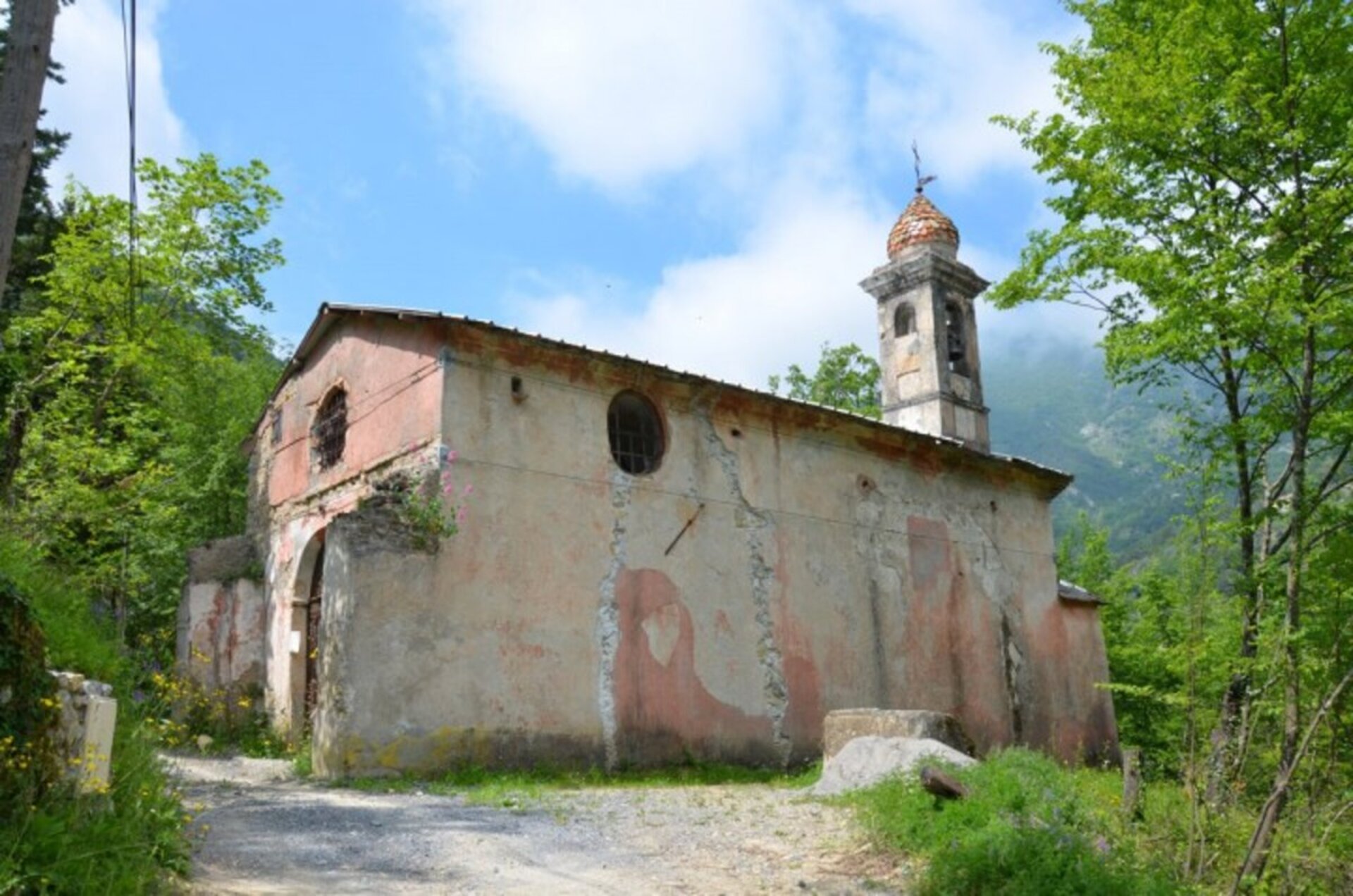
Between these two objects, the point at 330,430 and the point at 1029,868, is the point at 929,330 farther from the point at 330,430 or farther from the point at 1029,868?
the point at 1029,868

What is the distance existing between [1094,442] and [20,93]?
164m

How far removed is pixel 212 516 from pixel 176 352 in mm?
6003

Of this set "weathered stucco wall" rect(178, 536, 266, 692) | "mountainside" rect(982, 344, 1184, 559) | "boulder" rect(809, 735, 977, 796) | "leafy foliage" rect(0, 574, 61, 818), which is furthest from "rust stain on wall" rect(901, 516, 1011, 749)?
"mountainside" rect(982, 344, 1184, 559)

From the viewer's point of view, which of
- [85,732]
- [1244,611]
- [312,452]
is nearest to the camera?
[85,732]

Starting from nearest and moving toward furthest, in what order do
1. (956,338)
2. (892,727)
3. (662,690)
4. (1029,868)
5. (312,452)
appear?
(1029,868), (892,727), (662,690), (312,452), (956,338)

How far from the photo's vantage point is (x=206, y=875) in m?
5.23

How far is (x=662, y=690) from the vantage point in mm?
12062

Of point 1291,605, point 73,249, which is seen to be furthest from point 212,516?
point 1291,605

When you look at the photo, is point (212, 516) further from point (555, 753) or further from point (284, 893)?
point (284, 893)

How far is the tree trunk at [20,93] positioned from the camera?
5609 mm

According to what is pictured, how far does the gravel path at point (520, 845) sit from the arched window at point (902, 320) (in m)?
12.2

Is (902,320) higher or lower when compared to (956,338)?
higher

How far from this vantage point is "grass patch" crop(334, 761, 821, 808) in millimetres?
9227

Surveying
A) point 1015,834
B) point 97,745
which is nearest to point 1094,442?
point 1015,834
